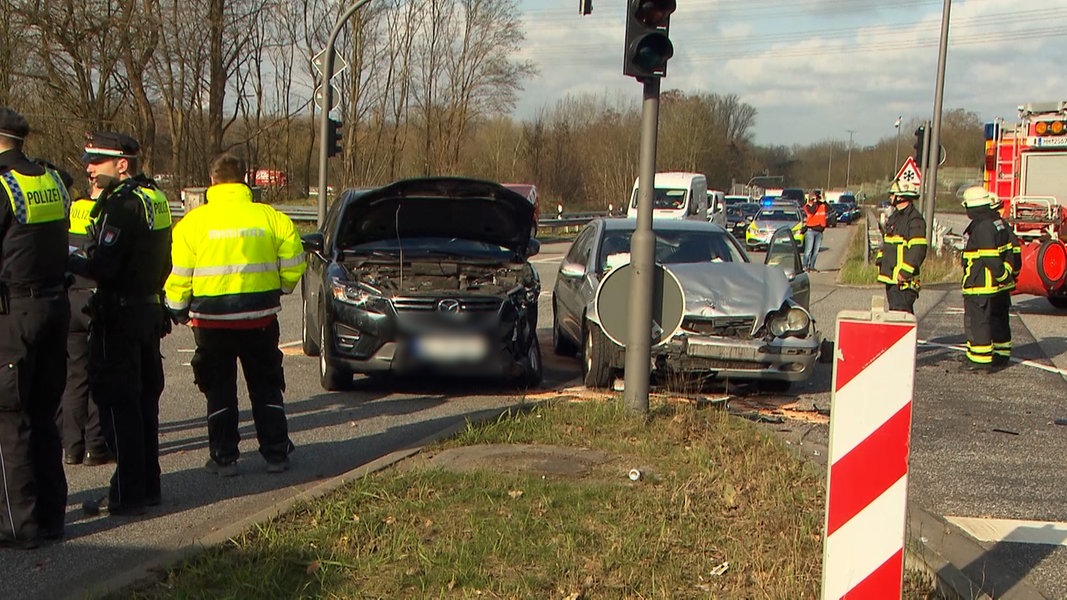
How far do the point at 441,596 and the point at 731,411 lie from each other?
4748 millimetres

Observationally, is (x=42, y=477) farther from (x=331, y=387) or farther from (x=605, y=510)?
(x=331, y=387)

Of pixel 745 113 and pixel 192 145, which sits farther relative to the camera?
pixel 745 113

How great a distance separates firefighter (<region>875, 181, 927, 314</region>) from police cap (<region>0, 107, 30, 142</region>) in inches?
325

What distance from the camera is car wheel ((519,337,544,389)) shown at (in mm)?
8938

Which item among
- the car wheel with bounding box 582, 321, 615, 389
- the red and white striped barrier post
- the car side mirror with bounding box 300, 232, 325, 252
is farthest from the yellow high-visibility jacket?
the car wheel with bounding box 582, 321, 615, 389

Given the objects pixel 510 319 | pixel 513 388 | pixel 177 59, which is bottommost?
pixel 513 388

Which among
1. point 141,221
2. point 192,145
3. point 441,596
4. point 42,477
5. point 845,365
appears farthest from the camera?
point 192,145

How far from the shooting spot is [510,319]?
8.67 metres

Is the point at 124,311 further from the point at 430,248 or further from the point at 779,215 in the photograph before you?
the point at 779,215

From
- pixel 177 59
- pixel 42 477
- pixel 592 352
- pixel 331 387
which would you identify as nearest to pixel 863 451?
pixel 42 477

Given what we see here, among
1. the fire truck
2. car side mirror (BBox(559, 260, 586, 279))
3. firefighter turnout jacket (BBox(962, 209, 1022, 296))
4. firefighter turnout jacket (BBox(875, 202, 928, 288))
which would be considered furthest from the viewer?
A: the fire truck

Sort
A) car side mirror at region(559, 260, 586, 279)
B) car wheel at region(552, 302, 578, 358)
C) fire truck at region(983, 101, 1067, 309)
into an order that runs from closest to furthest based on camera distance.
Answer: car side mirror at region(559, 260, 586, 279), car wheel at region(552, 302, 578, 358), fire truck at region(983, 101, 1067, 309)

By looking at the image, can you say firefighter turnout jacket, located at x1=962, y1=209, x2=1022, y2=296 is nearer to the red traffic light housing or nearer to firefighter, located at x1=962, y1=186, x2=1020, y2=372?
firefighter, located at x1=962, y1=186, x2=1020, y2=372

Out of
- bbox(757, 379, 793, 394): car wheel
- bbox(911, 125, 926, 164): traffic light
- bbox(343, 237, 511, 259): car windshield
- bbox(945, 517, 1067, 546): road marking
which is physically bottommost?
bbox(945, 517, 1067, 546): road marking
